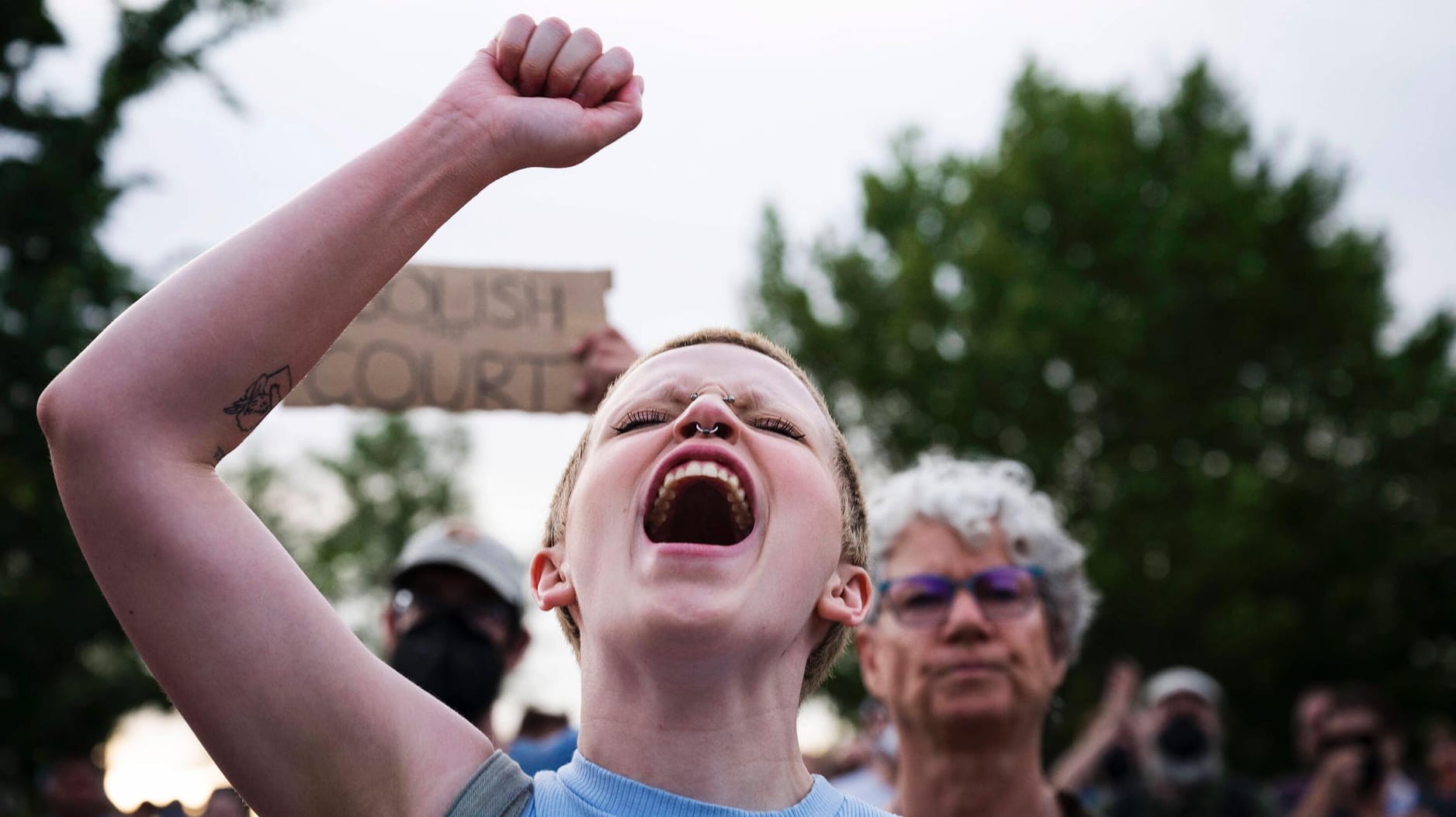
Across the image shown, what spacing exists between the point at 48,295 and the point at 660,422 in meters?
7.65

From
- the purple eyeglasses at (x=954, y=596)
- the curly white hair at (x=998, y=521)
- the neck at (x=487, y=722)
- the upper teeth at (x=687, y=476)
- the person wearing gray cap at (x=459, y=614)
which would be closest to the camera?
the upper teeth at (x=687, y=476)

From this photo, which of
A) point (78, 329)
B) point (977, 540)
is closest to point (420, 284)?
point (977, 540)

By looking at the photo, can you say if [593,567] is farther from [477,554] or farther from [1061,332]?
[1061,332]

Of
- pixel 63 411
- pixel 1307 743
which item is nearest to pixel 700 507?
pixel 63 411

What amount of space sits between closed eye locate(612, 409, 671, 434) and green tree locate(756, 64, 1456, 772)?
53.2ft

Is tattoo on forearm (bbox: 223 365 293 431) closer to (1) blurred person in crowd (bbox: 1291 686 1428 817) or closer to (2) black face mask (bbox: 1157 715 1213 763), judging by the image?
(2) black face mask (bbox: 1157 715 1213 763)

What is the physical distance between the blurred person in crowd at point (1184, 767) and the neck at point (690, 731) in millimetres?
3183

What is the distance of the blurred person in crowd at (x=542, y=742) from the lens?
3.52 metres

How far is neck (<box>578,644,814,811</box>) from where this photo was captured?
1.86 m

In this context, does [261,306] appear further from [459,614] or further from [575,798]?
[459,614]

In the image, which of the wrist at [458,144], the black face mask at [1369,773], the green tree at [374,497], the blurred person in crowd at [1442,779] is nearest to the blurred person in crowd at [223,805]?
the wrist at [458,144]

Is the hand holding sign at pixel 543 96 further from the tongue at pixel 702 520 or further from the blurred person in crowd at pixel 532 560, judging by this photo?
the tongue at pixel 702 520

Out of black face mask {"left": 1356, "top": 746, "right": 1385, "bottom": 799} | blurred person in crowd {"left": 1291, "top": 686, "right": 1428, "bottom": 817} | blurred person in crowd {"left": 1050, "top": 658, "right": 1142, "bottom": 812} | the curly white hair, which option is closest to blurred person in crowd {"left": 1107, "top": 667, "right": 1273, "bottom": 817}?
blurred person in crowd {"left": 1050, "top": 658, "right": 1142, "bottom": 812}

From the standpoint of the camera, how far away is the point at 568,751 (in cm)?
348
